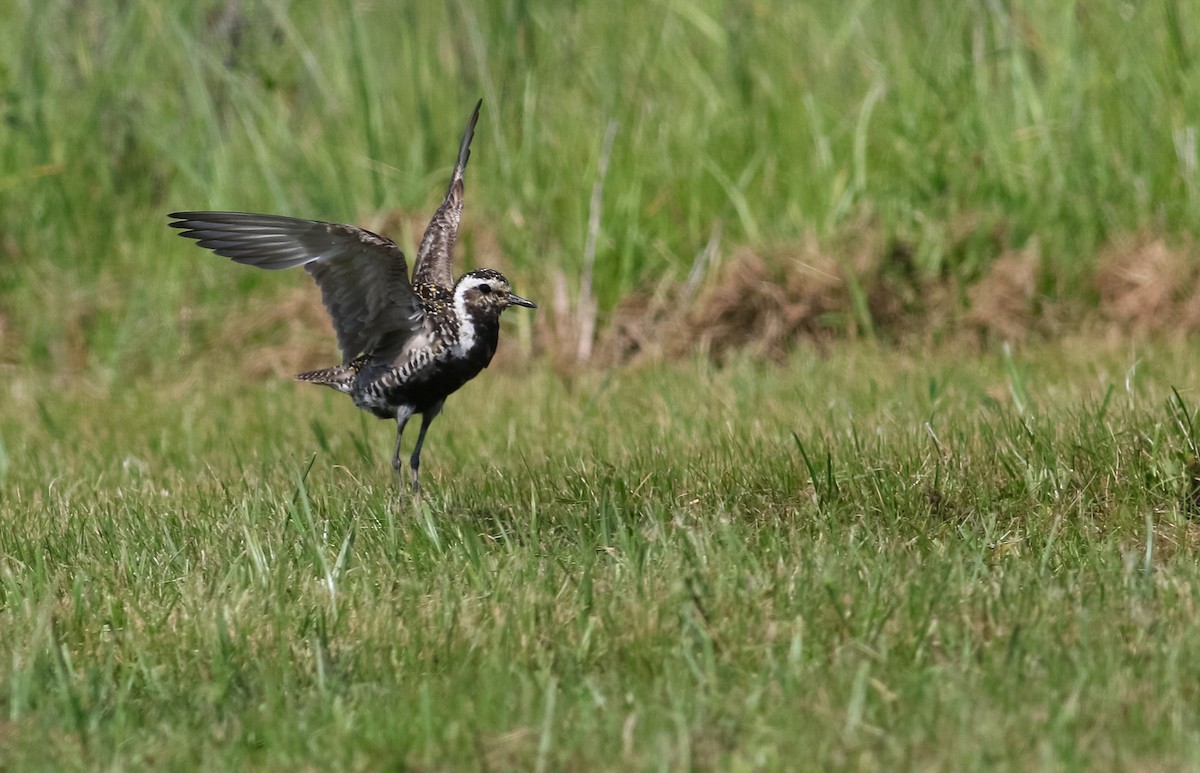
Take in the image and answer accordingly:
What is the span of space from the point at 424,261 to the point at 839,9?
4707 millimetres

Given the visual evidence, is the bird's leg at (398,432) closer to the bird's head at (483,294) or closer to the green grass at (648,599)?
the green grass at (648,599)

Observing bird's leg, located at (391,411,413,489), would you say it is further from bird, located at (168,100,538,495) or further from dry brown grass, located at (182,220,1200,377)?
dry brown grass, located at (182,220,1200,377)

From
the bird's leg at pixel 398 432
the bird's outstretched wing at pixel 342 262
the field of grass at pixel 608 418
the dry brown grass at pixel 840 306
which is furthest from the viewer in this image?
the dry brown grass at pixel 840 306

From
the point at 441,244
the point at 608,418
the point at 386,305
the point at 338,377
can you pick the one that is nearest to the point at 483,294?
the point at 386,305

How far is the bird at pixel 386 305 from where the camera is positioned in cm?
580

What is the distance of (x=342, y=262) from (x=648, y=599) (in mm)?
2375

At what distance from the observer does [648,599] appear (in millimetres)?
4156

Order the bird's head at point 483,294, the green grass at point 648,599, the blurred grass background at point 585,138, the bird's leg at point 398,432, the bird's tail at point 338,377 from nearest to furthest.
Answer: the green grass at point 648,599 < the bird's head at point 483,294 < the bird's leg at point 398,432 < the bird's tail at point 338,377 < the blurred grass background at point 585,138

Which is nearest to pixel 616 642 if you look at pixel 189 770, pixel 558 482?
pixel 189 770

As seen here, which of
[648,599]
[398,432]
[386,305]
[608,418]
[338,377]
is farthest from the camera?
[608,418]

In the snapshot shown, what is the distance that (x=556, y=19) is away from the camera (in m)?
9.84

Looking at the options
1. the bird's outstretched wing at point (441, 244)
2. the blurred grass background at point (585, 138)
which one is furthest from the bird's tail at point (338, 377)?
the blurred grass background at point (585, 138)

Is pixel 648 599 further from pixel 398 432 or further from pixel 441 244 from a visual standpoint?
pixel 441 244

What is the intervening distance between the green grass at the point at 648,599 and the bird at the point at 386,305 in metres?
0.34
